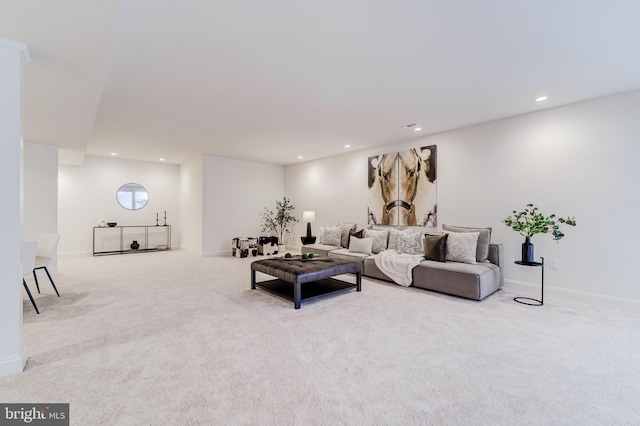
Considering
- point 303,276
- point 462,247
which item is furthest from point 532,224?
point 303,276

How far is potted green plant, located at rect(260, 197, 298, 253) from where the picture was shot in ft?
27.7

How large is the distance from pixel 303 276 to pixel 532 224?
303cm

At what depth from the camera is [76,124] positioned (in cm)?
421

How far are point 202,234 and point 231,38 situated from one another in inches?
227

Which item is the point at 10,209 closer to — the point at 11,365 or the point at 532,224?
the point at 11,365

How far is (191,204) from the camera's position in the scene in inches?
319

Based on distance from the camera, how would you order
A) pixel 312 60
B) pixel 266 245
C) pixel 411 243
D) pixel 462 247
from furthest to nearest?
pixel 266 245 < pixel 411 243 < pixel 462 247 < pixel 312 60

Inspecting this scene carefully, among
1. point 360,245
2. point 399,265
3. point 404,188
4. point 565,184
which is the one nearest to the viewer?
point 565,184

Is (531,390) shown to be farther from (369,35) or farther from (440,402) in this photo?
(369,35)

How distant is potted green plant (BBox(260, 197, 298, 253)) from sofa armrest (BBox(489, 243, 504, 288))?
5.18m

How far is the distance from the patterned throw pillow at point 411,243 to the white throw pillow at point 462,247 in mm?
603

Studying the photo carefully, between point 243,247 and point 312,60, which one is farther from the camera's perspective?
point 243,247

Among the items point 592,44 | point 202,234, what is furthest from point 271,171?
point 592,44

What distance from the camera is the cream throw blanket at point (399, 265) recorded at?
4414mm
